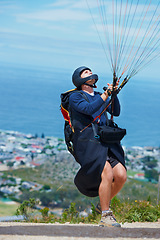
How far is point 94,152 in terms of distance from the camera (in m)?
4.85

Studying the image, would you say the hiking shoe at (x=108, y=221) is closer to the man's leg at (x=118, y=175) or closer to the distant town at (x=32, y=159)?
the man's leg at (x=118, y=175)

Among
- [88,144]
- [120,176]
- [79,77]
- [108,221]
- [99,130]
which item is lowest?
[108,221]

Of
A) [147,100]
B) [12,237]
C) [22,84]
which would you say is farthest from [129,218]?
[22,84]

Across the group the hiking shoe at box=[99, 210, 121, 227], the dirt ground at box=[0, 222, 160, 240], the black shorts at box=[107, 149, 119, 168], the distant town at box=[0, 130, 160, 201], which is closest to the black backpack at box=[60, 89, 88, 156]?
the black shorts at box=[107, 149, 119, 168]

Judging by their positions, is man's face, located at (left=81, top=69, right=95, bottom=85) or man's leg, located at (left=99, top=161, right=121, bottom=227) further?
man's face, located at (left=81, top=69, right=95, bottom=85)

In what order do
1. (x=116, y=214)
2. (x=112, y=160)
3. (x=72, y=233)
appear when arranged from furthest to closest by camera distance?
(x=116, y=214)
(x=112, y=160)
(x=72, y=233)

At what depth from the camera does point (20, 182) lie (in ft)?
95.7

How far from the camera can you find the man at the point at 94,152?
4785 millimetres

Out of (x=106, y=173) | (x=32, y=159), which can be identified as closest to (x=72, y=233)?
(x=106, y=173)

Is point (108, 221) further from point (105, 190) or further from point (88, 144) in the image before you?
point (88, 144)

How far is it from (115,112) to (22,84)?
125 meters

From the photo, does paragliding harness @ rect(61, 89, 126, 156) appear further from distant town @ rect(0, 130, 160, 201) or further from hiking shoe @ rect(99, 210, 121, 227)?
distant town @ rect(0, 130, 160, 201)

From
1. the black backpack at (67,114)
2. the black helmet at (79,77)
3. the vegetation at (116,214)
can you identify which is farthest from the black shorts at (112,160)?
the vegetation at (116,214)

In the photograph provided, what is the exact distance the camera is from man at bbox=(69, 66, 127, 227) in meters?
4.79
